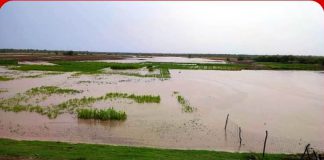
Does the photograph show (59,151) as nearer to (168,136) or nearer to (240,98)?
(168,136)

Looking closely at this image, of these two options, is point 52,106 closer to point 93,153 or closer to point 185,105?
point 185,105

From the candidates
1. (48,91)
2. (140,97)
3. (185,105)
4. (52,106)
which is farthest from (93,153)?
(48,91)

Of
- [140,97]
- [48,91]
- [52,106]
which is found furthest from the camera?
[48,91]

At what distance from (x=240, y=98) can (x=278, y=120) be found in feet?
20.9

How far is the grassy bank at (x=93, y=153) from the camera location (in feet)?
26.3

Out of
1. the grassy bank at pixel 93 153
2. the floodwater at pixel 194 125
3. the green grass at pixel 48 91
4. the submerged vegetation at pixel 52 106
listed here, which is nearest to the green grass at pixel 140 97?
the submerged vegetation at pixel 52 106

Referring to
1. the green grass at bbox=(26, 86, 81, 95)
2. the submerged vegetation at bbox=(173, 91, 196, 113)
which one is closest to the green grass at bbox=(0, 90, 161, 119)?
the green grass at bbox=(26, 86, 81, 95)

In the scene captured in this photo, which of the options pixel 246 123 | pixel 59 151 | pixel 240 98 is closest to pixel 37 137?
pixel 59 151

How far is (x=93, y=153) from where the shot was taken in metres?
8.42

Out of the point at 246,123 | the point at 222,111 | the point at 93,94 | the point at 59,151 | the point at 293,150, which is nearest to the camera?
the point at 59,151

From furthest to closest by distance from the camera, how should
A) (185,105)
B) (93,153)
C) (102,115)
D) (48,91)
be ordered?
(48,91), (185,105), (102,115), (93,153)

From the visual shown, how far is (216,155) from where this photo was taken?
8.88 metres

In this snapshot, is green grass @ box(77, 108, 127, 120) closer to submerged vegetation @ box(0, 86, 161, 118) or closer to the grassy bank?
submerged vegetation @ box(0, 86, 161, 118)

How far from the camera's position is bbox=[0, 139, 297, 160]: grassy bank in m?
8.01
